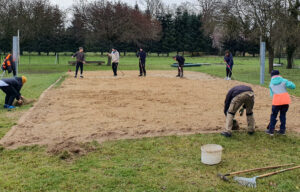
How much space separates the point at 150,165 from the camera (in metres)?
5.19

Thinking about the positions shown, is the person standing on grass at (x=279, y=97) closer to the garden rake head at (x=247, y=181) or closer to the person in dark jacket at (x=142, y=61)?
the garden rake head at (x=247, y=181)

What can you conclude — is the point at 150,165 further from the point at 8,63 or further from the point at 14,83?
the point at 8,63

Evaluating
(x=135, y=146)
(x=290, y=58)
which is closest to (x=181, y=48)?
(x=290, y=58)

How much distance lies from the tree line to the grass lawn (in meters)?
13.9

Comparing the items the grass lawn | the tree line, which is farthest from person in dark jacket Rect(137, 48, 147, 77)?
the grass lawn

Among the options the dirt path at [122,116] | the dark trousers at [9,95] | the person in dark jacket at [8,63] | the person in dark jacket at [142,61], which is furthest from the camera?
the person in dark jacket at [142,61]

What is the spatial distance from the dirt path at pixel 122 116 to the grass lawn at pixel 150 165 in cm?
72

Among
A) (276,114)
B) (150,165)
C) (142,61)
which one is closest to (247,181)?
(150,165)

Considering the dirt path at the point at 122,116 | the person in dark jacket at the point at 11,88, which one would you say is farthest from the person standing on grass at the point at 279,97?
the person in dark jacket at the point at 11,88

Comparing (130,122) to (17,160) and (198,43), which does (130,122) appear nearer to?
(17,160)

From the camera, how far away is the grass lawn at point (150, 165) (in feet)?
14.6

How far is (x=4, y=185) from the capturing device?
14.6 feet

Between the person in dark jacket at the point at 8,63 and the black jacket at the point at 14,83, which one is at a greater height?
the person in dark jacket at the point at 8,63

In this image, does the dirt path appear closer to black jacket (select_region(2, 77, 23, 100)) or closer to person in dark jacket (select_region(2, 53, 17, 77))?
black jacket (select_region(2, 77, 23, 100))
